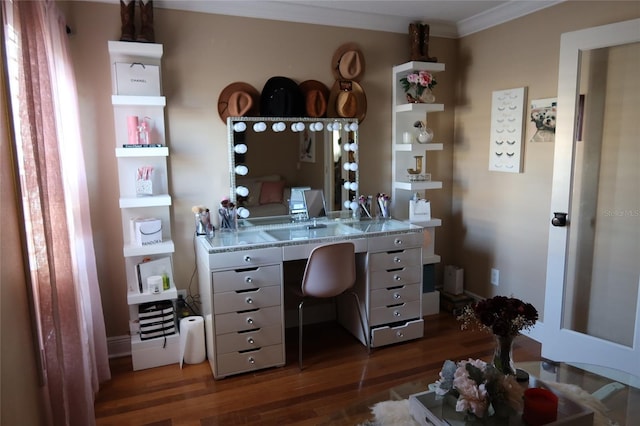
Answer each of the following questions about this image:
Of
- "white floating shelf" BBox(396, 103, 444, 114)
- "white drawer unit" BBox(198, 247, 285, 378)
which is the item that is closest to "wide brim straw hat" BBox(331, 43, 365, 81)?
"white floating shelf" BBox(396, 103, 444, 114)

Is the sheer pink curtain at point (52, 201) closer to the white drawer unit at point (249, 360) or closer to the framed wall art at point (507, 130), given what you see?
the white drawer unit at point (249, 360)

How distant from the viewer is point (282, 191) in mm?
3336

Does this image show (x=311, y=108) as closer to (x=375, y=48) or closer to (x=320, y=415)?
(x=375, y=48)

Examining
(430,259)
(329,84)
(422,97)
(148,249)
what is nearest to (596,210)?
(430,259)

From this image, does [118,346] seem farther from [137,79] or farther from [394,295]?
[394,295]

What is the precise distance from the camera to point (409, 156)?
3736 millimetres

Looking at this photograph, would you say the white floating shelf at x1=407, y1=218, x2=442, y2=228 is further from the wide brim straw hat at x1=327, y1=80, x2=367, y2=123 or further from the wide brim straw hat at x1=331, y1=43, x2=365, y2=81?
the wide brim straw hat at x1=331, y1=43, x2=365, y2=81

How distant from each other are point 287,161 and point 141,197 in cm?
105

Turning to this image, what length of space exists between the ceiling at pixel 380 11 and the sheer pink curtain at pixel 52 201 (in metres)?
1.06

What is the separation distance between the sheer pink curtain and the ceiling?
1.06 m

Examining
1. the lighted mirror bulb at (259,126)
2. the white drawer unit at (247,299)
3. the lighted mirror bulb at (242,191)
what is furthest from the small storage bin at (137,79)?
the white drawer unit at (247,299)

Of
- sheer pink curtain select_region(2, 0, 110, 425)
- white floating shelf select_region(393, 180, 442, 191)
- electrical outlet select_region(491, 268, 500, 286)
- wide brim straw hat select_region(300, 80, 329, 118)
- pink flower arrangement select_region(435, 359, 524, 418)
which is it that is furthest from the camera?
electrical outlet select_region(491, 268, 500, 286)

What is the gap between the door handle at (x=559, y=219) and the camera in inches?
109

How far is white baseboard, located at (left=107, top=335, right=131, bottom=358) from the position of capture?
3061 mm
